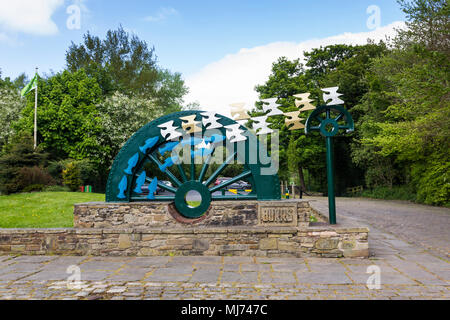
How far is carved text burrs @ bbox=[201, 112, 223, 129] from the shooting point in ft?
Answer: 23.3

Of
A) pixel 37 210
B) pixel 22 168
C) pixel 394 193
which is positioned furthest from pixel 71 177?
pixel 394 193

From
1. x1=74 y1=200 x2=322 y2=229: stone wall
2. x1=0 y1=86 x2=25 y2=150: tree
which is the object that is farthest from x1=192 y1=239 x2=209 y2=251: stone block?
x1=0 y1=86 x2=25 y2=150: tree

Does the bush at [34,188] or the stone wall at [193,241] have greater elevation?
the bush at [34,188]

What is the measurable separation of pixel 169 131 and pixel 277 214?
2.77m

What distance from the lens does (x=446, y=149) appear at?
15430 mm

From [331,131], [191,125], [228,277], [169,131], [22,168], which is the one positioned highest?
[191,125]

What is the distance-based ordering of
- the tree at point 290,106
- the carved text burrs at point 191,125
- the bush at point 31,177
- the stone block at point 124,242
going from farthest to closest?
the tree at point 290,106
the bush at point 31,177
the carved text burrs at point 191,125
the stone block at point 124,242

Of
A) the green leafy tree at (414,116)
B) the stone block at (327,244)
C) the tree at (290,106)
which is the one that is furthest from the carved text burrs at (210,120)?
the tree at (290,106)

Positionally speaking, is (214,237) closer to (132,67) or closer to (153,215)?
(153,215)

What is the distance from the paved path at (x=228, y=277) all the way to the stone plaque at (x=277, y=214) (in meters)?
0.71

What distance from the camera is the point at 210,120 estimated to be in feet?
23.3

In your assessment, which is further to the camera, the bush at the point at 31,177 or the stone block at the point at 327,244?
the bush at the point at 31,177

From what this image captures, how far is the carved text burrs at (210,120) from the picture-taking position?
279 inches

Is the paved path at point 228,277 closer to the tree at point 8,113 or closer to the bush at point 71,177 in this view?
the bush at point 71,177
